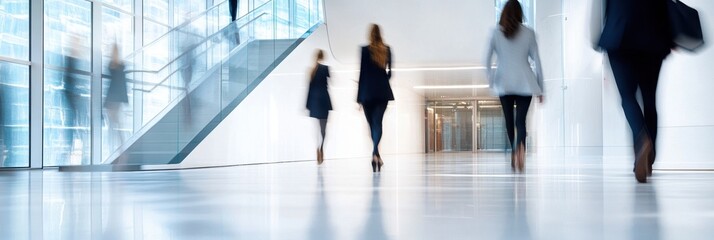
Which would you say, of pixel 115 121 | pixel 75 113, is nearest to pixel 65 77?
pixel 75 113

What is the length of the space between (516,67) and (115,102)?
5805mm

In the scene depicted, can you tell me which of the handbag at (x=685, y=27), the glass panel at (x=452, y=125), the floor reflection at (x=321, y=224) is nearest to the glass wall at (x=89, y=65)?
the handbag at (x=685, y=27)

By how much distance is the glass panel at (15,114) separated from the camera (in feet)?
36.5

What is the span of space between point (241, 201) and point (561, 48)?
1163 cm

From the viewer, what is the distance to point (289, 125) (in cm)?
1334

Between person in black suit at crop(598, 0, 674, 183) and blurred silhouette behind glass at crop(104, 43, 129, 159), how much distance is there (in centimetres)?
700

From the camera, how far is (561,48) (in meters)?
13.6

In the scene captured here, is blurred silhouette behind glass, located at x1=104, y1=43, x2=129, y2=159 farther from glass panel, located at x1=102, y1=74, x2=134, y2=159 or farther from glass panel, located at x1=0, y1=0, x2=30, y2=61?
glass panel, located at x1=0, y1=0, x2=30, y2=61

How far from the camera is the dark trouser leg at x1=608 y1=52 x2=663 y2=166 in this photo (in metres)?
4.21

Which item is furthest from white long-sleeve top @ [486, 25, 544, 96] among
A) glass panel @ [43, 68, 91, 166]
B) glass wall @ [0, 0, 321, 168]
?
glass panel @ [43, 68, 91, 166]

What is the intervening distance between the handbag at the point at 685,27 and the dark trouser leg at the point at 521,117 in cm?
180

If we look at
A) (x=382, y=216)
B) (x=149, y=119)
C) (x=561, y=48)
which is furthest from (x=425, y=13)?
(x=382, y=216)

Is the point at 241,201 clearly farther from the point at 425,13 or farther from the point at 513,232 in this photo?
the point at 425,13

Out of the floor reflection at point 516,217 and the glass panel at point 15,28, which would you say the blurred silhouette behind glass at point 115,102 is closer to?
the glass panel at point 15,28
